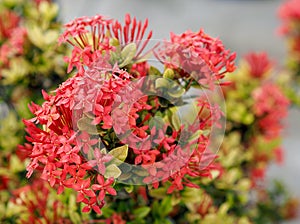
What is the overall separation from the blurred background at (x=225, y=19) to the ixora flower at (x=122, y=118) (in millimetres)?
1780

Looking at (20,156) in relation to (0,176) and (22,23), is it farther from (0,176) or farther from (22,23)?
(22,23)

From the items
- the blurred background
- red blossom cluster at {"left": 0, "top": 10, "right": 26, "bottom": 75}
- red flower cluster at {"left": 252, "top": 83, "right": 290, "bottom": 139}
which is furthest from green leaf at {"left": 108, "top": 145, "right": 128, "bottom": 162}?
the blurred background

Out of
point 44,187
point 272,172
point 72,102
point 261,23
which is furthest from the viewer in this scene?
point 261,23

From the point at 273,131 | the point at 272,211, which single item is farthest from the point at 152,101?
the point at 272,211

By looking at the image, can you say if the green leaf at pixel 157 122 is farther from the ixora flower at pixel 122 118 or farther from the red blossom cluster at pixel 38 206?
the red blossom cluster at pixel 38 206

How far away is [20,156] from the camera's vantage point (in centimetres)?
99

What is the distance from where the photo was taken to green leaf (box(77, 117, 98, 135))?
552mm

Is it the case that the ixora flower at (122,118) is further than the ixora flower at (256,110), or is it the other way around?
the ixora flower at (256,110)

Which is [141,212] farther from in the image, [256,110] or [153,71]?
[256,110]

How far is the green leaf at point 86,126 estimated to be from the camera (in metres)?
0.55

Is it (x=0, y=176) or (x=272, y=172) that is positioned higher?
(x=0, y=176)

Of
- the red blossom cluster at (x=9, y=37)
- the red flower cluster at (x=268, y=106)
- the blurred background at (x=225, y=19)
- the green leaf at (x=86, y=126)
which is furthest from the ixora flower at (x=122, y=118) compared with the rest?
the blurred background at (x=225, y=19)

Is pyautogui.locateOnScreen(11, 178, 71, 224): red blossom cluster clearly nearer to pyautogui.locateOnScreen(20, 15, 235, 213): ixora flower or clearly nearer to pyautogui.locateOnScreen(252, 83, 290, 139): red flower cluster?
pyautogui.locateOnScreen(20, 15, 235, 213): ixora flower

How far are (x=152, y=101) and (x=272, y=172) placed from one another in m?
1.57
